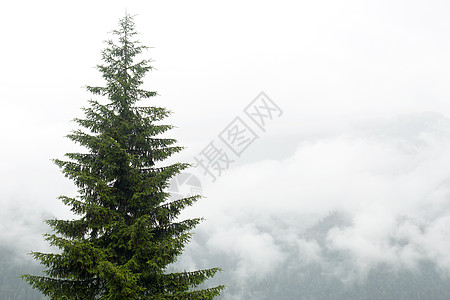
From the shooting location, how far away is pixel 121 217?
476 inches

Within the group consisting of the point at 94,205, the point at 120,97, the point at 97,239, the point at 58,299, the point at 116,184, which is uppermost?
the point at 120,97

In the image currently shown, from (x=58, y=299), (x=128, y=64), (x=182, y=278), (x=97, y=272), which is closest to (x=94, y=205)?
(x=97, y=272)

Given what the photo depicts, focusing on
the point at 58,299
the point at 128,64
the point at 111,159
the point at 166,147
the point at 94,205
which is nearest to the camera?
the point at 58,299

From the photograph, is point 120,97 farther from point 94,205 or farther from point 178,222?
point 178,222

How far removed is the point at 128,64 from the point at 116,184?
5.46 metres

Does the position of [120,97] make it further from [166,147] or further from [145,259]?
[145,259]

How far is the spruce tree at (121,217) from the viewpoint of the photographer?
10.8 m

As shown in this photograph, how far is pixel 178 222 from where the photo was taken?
12.9 m

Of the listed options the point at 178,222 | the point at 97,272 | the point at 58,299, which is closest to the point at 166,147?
the point at 178,222

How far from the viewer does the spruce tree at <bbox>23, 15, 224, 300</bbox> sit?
1075 centimetres

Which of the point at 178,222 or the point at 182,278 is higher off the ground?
the point at 178,222

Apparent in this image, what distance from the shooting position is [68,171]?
38.8 ft

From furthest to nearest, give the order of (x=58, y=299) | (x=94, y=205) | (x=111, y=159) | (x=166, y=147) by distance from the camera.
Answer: (x=166, y=147)
(x=111, y=159)
(x=94, y=205)
(x=58, y=299)

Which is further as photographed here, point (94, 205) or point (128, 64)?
point (128, 64)
